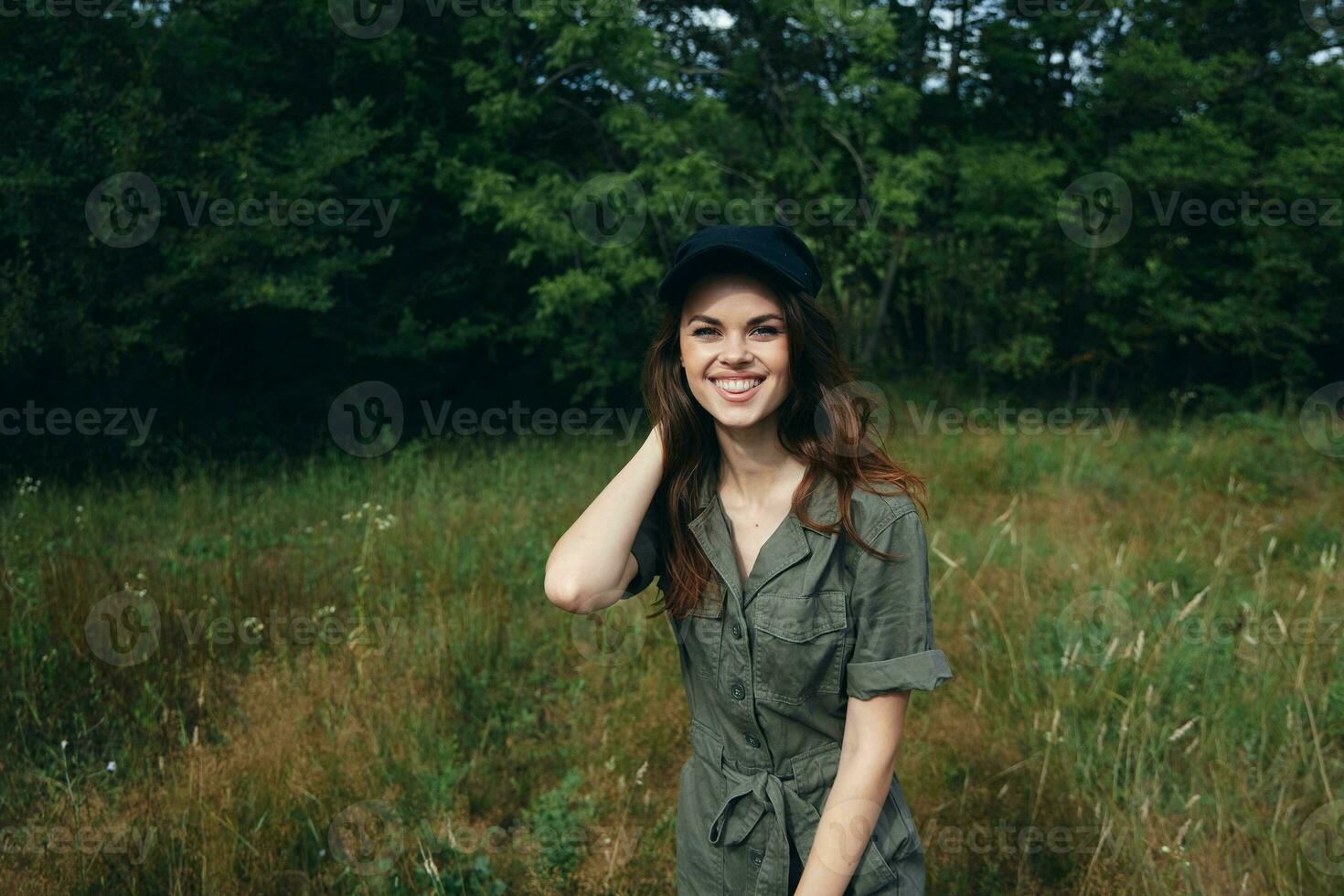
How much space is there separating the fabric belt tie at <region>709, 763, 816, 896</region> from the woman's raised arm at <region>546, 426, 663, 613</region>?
1.40 ft

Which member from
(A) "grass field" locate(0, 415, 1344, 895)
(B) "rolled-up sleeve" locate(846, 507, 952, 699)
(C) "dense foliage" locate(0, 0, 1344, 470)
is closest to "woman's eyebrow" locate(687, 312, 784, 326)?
(B) "rolled-up sleeve" locate(846, 507, 952, 699)

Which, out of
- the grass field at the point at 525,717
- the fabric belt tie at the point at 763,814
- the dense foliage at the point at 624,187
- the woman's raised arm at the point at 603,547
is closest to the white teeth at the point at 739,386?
the woman's raised arm at the point at 603,547

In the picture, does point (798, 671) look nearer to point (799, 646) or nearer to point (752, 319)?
point (799, 646)

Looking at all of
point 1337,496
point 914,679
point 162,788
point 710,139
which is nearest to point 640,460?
point 914,679

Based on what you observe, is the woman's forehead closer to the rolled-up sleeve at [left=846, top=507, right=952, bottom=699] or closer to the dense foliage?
the rolled-up sleeve at [left=846, top=507, right=952, bottom=699]

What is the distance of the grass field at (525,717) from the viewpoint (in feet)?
9.33

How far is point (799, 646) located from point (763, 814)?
0.32 m

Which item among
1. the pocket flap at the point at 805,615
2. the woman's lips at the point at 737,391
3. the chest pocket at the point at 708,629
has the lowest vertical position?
the chest pocket at the point at 708,629

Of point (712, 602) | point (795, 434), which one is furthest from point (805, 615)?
point (795, 434)

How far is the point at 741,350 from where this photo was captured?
1681 mm

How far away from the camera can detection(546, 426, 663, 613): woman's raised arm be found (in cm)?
168

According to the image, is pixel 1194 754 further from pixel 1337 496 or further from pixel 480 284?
pixel 480 284

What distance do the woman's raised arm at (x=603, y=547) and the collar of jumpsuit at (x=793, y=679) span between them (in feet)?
0.49

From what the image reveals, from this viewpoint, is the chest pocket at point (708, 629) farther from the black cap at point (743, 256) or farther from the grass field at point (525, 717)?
the grass field at point (525, 717)
